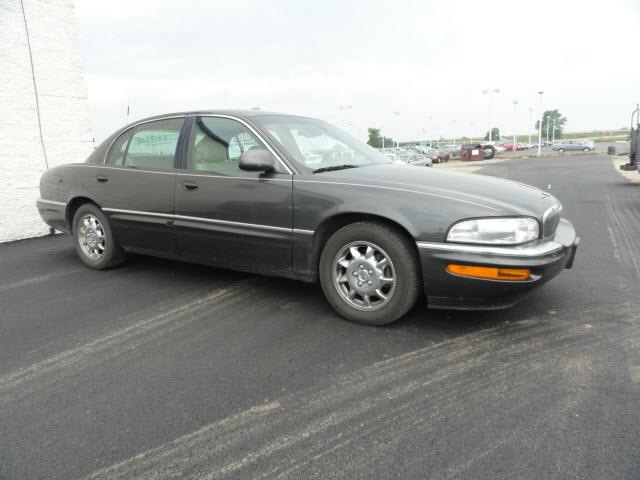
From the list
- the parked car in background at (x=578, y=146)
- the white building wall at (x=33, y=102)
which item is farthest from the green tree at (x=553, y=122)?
the white building wall at (x=33, y=102)

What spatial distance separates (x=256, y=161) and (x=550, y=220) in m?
2.07

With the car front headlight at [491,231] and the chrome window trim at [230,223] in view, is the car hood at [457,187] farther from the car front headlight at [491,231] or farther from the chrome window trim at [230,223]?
the chrome window trim at [230,223]

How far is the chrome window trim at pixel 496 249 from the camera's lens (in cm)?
294

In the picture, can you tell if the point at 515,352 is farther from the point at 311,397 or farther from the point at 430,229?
the point at 311,397

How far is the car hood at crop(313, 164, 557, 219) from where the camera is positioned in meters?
3.09

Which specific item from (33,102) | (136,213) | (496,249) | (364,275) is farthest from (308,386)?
(33,102)

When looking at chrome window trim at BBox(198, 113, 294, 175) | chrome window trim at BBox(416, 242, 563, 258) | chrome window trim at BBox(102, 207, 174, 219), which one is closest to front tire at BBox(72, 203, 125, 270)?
chrome window trim at BBox(102, 207, 174, 219)

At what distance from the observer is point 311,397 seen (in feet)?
8.20

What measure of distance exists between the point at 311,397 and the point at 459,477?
85 cm

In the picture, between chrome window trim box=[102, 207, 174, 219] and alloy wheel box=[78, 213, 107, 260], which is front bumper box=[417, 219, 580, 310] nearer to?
chrome window trim box=[102, 207, 174, 219]

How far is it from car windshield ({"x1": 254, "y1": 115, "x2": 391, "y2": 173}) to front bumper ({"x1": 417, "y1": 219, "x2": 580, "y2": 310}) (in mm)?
1182

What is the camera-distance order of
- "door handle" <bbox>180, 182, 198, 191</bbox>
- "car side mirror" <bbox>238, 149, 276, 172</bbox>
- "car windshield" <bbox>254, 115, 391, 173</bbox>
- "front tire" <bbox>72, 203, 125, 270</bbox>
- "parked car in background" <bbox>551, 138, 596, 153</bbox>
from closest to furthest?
"car side mirror" <bbox>238, 149, 276, 172</bbox> < "car windshield" <bbox>254, 115, 391, 173</bbox> < "door handle" <bbox>180, 182, 198, 191</bbox> < "front tire" <bbox>72, 203, 125, 270</bbox> < "parked car in background" <bbox>551, 138, 596, 153</bbox>

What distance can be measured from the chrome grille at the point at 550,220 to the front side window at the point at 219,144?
2.06m

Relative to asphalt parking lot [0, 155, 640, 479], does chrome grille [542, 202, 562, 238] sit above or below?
above
